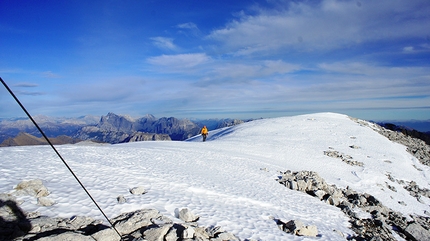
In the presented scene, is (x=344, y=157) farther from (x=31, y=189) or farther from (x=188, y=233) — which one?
(x=31, y=189)

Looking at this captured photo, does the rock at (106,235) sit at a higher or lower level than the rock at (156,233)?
higher

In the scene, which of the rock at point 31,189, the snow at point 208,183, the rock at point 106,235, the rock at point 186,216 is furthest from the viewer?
the snow at point 208,183

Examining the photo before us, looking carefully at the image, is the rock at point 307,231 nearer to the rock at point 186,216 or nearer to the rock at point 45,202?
the rock at point 186,216

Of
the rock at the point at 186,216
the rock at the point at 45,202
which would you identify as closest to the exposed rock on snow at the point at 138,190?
the rock at the point at 186,216

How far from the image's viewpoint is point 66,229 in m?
7.57

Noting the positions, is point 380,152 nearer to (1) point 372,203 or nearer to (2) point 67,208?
(1) point 372,203

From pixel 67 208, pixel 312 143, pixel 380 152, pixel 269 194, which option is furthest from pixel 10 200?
pixel 380 152

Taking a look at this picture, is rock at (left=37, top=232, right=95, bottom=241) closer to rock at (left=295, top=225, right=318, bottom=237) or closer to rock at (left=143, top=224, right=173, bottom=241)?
rock at (left=143, top=224, right=173, bottom=241)

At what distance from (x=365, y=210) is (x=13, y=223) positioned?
19607mm

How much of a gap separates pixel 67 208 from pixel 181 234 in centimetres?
482

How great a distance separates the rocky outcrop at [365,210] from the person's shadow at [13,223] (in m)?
13.7

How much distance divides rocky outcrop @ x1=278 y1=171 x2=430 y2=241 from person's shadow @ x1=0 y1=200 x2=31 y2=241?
44.8 feet

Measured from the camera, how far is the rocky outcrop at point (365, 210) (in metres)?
13.1

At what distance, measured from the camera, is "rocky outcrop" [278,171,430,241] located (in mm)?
13148
